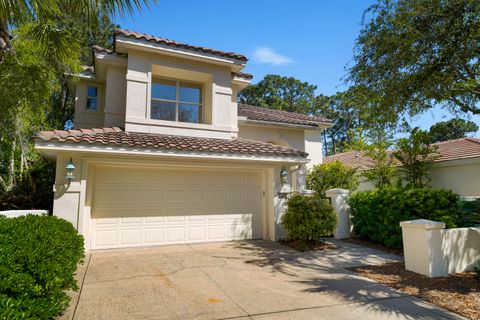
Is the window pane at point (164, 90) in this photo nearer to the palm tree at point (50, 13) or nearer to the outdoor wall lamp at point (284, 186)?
the palm tree at point (50, 13)

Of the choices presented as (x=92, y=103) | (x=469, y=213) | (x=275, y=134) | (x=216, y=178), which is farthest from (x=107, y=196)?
(x=469, y=213)

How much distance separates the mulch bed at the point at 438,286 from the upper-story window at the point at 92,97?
11.2 m

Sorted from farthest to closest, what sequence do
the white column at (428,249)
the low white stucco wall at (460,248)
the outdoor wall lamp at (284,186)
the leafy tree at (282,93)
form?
the leafy tree at (282,93) < the outdoor wall lamp at (284,186) < the low white stucco wall at (460,248) < the white column at (428,249)

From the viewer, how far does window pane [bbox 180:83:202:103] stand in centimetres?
1221

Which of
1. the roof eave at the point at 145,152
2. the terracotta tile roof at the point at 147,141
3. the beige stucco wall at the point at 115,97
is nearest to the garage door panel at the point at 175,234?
the roof eave at the point at 145,152

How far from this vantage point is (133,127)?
10664 millimetres

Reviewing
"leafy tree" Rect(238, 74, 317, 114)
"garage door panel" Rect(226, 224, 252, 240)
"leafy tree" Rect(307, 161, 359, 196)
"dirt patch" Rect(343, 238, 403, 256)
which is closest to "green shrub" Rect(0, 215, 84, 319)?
"garage door panel" Rect(226, 224, 252, 240)

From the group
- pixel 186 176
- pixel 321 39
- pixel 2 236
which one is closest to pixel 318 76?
pixel 321 39

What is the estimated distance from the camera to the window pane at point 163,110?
11500 mm

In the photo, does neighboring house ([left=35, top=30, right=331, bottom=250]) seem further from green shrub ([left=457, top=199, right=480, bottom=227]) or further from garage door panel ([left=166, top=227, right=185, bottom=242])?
green shrub ([left=457, top=199, right=480, bottom=227])

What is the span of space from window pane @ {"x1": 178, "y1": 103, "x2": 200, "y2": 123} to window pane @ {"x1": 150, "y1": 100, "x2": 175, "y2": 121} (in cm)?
32

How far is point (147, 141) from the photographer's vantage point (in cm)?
918

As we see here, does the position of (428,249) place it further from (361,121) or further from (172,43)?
(172,43)

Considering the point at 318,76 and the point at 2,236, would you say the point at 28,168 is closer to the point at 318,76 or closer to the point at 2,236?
the point at 2,236
